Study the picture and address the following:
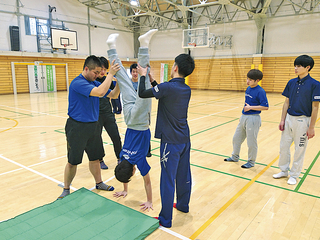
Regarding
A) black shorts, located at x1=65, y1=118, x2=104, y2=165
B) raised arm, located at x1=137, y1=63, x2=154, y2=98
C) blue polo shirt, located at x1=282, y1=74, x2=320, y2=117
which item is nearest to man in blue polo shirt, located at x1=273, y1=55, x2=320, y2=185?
blue polo shirt, located at x1=282, y1=74, x2=320, y2=117

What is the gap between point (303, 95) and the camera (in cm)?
335

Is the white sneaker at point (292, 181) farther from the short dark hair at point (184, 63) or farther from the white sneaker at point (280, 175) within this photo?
the short dark hair at point (184, 63)

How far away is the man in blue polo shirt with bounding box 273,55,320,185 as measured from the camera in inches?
128

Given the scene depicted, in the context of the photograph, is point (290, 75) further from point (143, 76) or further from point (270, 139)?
point (143, 76)

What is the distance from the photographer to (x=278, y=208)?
294cm

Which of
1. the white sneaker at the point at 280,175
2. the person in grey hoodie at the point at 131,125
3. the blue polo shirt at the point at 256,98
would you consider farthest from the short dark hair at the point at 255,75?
→ the person in grey hoodie at the point at 131,125

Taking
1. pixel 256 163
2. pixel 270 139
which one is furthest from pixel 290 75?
pixel 256 163

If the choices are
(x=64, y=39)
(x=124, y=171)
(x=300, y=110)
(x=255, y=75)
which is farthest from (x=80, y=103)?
(x=64, y=39)

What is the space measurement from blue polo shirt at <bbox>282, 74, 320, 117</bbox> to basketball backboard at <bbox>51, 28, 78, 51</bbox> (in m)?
17.5

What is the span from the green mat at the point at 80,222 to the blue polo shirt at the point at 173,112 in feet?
3.06

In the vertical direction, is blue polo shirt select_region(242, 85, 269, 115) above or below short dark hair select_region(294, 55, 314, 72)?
below

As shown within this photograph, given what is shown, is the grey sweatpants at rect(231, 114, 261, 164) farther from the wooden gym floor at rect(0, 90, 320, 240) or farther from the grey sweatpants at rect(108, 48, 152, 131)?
A: the grey sweatpants at rect(108, 48, 152, 131)

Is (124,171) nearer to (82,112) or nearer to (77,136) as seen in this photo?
(77,136)

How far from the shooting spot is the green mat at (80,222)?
233cm
